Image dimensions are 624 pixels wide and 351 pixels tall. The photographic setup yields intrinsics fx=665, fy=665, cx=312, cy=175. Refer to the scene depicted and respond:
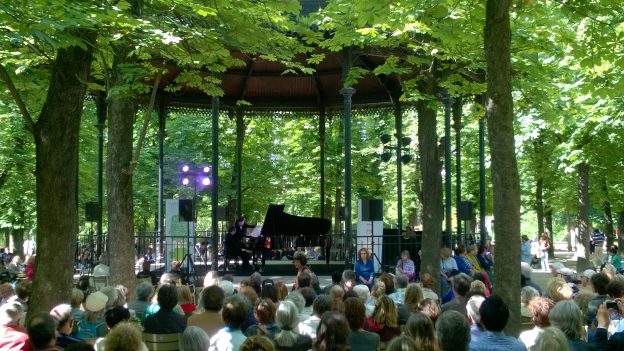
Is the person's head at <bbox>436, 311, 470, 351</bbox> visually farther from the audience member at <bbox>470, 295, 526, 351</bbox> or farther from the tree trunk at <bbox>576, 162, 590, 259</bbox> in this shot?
the tree trunk at <bbox>576, 162, 590, 259</bbox>

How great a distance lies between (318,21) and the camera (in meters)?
11.1

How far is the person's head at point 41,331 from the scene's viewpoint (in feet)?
14.1

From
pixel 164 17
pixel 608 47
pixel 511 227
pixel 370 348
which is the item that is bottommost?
pixel 370 348

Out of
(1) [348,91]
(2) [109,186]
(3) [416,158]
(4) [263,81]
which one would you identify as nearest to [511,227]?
(2) [109,186]

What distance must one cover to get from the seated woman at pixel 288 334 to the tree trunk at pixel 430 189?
6498 millimetres

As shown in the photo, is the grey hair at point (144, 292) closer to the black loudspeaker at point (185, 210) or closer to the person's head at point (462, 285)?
the person's head at point (462, 285)

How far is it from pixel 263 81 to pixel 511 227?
52.3 feet

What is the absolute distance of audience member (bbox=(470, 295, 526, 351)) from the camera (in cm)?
455

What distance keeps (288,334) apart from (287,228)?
1405cm

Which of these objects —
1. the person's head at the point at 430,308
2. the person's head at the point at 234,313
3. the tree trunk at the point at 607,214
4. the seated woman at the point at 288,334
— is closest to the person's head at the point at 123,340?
the person's head at the point at 234,313

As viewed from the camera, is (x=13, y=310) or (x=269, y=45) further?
(x=269, y=45)

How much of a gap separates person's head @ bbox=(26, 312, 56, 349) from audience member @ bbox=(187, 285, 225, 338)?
1613 mm

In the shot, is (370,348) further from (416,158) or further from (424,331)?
(416,158)

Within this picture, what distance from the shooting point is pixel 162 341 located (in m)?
5.68
